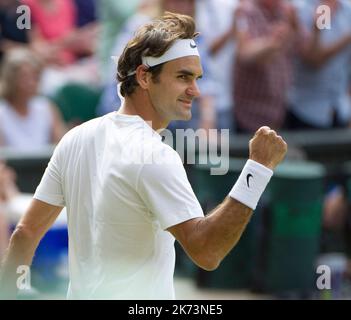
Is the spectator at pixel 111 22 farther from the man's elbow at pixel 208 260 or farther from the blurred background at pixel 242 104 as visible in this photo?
the man's elbow at pixel 208 260

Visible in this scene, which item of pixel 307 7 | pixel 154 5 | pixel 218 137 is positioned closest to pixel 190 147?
pixel 218 137

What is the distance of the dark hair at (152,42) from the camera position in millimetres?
4391

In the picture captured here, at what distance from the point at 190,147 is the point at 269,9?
1472 mm

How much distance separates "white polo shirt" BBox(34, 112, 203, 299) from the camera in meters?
4.15

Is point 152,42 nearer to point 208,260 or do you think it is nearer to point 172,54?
point 172,54

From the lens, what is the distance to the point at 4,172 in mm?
8234

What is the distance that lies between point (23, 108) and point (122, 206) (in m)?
4.98

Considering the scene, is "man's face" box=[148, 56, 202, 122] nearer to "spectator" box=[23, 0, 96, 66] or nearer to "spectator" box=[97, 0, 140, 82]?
"spectator" box=[97, 0, 140, 82]

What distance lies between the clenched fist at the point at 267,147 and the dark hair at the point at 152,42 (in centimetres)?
48

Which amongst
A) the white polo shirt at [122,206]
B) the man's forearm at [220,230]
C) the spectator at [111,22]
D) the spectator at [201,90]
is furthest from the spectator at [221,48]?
the man's forearm at [220,230]

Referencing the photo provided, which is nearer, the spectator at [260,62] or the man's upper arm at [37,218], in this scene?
the man's upper arm at [37,218]

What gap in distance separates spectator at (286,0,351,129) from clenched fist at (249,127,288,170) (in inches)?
225

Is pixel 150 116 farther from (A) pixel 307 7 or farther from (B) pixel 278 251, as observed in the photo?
(A) pixel 307 7

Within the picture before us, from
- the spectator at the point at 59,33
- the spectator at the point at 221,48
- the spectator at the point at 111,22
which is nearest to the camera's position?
the spectator at the point at 221,48
